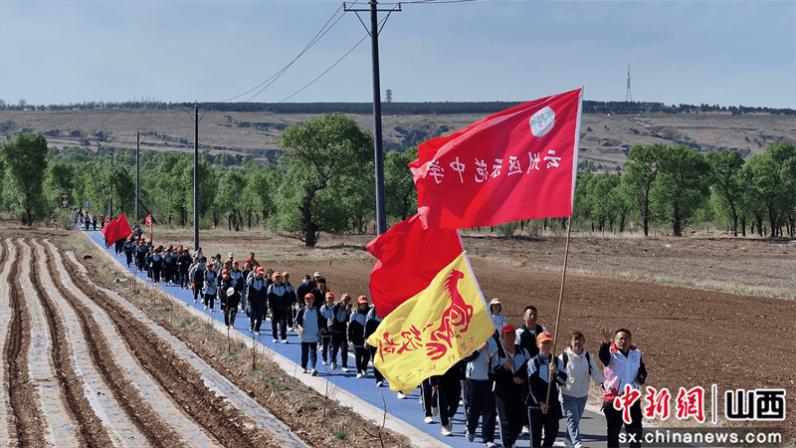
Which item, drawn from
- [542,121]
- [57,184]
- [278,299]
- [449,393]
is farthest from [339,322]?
[57,184]

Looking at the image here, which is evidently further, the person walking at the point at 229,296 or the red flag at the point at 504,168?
the person walking at the point at 229,296

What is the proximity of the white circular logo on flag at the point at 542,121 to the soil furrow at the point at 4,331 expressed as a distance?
8904mm

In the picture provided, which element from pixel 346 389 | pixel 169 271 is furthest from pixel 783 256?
pixel 346 389

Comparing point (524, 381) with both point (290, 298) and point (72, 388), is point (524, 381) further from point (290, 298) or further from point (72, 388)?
point (290, 298)

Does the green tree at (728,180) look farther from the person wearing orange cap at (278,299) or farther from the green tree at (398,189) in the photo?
the person wearing orange cap at (278,299)

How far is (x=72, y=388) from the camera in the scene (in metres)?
15.6

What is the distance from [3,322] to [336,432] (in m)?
16.4

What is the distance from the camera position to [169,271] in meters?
34.4

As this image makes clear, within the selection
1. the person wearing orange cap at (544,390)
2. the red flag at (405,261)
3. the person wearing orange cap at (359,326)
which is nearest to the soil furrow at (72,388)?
the red flag at (405,261)

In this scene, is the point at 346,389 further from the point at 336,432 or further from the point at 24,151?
the point at 24,151

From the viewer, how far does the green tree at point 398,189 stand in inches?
3329

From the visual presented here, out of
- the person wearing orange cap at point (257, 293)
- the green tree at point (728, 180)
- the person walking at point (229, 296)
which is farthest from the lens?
the green tree at point (728, 180)

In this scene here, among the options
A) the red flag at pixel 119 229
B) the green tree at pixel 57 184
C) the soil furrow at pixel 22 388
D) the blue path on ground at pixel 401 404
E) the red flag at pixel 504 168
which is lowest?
the soil furrow at pixel 22 388

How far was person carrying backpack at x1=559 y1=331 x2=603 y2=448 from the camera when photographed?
10.1 metres
